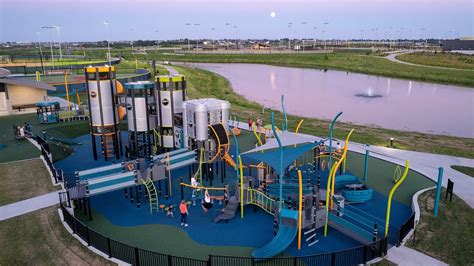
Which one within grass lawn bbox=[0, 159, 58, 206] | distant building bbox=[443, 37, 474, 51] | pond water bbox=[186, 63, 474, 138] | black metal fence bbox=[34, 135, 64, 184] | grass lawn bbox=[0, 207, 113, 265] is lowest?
pond water bbox=[186, 63, 474, 138]

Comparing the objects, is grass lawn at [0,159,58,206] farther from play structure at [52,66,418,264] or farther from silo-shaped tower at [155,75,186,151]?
silo-shaped tower at [155,75,186,151]

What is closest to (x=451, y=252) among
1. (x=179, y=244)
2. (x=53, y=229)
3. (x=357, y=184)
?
(x=357, y=184)

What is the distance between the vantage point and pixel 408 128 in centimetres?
3900

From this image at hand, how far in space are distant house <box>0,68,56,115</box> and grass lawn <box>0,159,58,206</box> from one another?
55.2ft

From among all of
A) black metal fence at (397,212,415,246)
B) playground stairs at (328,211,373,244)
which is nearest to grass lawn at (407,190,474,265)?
black metal fence at (397,212,415,246)

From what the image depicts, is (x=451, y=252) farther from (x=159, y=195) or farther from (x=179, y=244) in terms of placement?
(x=159, y=195)

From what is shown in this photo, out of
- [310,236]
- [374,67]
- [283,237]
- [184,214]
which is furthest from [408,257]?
[374,67]

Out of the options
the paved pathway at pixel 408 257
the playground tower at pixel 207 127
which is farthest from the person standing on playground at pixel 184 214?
the paved pathway at pixel 408 257

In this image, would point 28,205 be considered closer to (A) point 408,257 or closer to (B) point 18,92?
(A) point 408,257

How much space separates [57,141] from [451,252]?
26039mm

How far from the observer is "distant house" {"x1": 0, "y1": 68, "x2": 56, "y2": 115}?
116 ft

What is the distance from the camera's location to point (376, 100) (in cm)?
5525

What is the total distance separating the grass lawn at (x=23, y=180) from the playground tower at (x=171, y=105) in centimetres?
730

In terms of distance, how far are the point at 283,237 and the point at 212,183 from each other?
783cm
